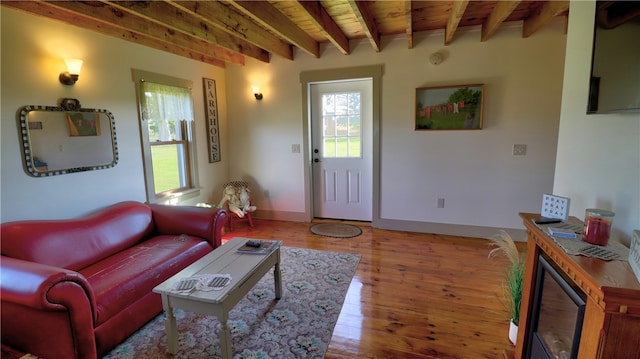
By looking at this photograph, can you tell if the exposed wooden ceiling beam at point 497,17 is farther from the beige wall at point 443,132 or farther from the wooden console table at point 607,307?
the wooden console table at point 607,307

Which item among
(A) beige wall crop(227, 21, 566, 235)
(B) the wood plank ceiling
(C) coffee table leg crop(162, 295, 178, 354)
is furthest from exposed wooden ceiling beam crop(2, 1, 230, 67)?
(C) coffee table leg crop(162, 295, 178, 354)

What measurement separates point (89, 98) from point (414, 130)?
327 centimetres

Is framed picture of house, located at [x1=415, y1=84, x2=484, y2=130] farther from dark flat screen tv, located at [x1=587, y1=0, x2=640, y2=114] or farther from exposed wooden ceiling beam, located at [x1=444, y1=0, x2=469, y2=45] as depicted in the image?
dark flat screen tv, located at [x1=587, y1=0, x2=640, y2=114]

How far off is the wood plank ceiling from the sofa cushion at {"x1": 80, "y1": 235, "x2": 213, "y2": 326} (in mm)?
1766

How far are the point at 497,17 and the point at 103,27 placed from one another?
11.4ft

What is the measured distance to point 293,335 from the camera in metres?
1.99

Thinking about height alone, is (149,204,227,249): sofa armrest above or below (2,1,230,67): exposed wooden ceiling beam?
below

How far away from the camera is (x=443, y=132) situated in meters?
3.62

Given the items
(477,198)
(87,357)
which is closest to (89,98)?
(87,357)

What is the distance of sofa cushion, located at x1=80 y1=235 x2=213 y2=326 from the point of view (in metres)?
1.85

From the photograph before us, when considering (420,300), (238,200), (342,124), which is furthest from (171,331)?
(342,124)

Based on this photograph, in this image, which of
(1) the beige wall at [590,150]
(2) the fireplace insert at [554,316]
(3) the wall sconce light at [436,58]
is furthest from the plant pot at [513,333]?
(3) the wall sconce light at [436,58]

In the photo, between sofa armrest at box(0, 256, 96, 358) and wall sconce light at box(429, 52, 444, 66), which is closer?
sofa armrest at box(0, 256, 96, 358)

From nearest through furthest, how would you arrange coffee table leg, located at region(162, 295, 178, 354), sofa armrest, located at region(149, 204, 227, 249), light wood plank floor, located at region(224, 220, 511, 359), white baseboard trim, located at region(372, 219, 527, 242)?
coffee table leg, located at region(162, 295, 178, 354)
light wood plank floor, located at region(224, 220, 511, 359)
sofa armrest, located at region(149, 204, 227, 249)
white baseboard trim, located at region(372, 219, 527, 242)
